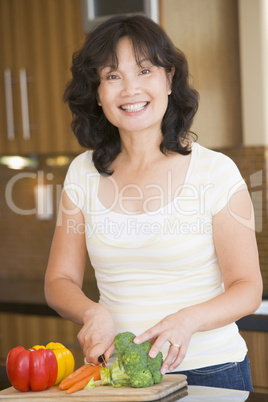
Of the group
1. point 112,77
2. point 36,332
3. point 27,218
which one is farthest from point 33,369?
point 27,218

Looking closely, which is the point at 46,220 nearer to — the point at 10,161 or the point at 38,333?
the point at 10,161

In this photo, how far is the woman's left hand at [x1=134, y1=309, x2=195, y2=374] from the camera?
118cm

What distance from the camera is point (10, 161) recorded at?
146 inches

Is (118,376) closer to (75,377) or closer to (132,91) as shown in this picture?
(75,377)

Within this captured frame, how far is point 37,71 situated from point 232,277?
2133mm

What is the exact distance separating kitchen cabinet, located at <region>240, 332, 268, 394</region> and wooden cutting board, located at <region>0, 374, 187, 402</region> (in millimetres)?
1405

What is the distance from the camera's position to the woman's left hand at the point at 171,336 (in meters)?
1.18

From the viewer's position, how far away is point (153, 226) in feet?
4.66

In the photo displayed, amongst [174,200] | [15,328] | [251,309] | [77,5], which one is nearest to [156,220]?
[174,200]

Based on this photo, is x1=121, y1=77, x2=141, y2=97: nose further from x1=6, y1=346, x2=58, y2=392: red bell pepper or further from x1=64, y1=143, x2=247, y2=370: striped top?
x1=6, y1=346, x2=58, y2=392: red bell pepper

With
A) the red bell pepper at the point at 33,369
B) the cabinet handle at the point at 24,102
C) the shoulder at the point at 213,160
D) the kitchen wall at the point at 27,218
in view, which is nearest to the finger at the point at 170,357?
the red bell pepper at the point at 33,369

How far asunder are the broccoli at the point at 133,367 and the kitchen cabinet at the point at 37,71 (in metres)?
2.02

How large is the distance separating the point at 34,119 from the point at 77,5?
0.63 meters

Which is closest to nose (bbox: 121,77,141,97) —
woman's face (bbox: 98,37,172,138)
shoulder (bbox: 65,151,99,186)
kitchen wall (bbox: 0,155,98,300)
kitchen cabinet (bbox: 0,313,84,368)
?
woman's face (bbox: 98,37,172,138)
